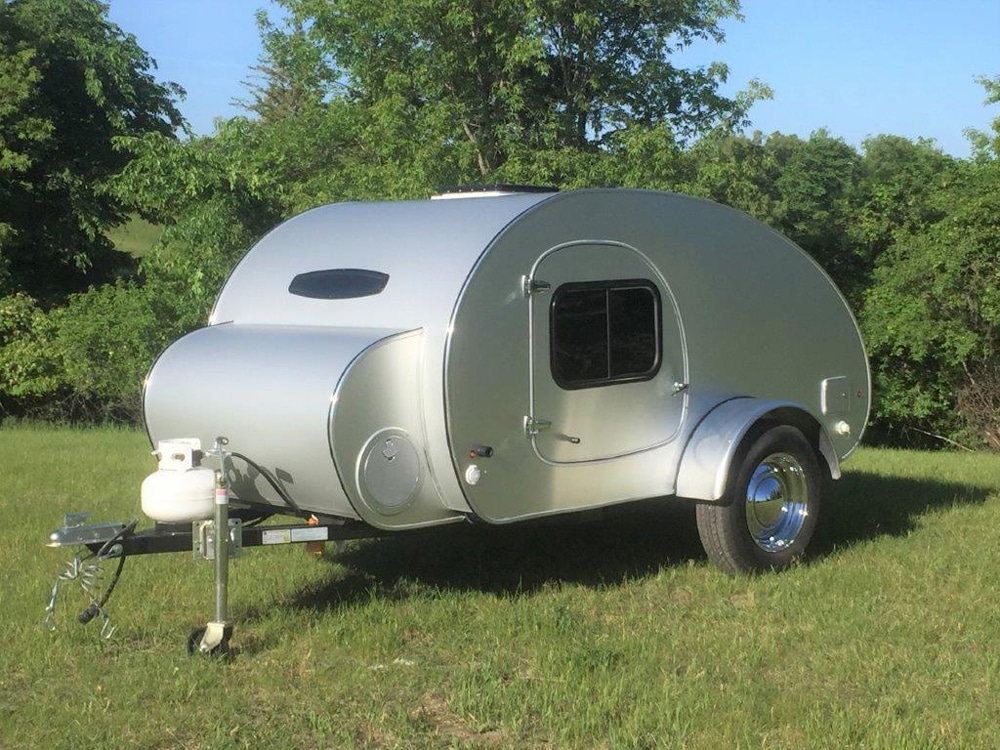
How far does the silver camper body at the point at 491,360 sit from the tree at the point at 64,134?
66.0 ft

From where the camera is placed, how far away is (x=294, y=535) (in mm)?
6129

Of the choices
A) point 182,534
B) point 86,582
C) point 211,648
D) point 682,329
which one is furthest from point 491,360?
point 86,582

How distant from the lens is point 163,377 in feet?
22.3

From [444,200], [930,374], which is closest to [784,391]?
[444,200]

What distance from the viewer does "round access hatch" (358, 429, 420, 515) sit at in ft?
19.9

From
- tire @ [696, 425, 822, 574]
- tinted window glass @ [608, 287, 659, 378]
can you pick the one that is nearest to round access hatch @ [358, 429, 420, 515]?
tinted window glass @ [608, 287, 659, 378]

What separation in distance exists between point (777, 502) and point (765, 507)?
14 centimetres

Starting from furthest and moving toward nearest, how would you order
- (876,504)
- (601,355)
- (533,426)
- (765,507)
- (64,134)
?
1. (64,134)
2. (876,504)
3. (765,507)
4. (601,355)
5. (533,426)

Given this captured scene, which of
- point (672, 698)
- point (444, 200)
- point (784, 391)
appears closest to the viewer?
point (672, 698)

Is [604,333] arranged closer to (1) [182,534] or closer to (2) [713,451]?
(2) [713,451]

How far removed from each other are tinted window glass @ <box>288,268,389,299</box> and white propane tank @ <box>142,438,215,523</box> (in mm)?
1324

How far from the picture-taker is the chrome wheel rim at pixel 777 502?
302 inches

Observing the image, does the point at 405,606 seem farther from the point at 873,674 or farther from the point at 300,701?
the point at 873,674

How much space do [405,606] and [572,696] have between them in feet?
5.44
